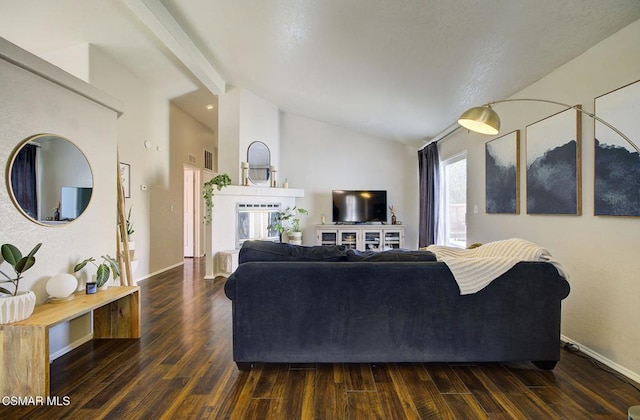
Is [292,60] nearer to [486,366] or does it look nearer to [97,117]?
[97,117]

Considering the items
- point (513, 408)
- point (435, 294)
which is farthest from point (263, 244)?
point (513, 408)

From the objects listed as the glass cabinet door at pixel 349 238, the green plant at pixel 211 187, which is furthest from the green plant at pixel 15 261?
the glass cabinet door at pixel 349 238

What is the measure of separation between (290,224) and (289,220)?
82 mm

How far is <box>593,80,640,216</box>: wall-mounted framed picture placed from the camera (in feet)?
6.02

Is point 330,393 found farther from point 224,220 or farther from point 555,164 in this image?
A: point 224,220

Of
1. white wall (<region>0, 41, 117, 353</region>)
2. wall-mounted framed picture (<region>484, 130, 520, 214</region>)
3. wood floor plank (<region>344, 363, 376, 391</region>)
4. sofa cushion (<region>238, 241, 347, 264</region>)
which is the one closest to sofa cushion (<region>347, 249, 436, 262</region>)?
sofa cushion (<region>238, 241, 347, 264</region>)

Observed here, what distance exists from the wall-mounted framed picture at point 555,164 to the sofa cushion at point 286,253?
72.3 inches

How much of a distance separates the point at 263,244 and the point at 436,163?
3.59 m

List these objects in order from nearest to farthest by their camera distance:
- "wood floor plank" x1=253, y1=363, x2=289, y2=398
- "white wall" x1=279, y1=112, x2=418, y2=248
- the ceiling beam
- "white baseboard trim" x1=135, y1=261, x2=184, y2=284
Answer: "wood floor plank" x1=253, y1=363, x2=289, y2=398 < the ceiling beam < "white baseboard trim" x1=135, y1=261, x2=184, y2=284 < "white wall" x1=279, y1=112, x2=418, y2=248

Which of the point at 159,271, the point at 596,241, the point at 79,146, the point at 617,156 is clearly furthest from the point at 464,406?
the point at 159,271

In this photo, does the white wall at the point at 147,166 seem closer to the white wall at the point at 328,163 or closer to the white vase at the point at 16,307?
the white wall at the point at 328,163

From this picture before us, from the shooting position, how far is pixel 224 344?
7.85 feet

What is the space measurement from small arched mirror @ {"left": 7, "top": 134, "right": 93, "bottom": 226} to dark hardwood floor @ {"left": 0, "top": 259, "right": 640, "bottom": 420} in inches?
42.2

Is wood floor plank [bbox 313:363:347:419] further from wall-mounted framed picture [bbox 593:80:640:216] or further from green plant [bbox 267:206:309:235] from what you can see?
green plant [bbox 267:206:309:235]
